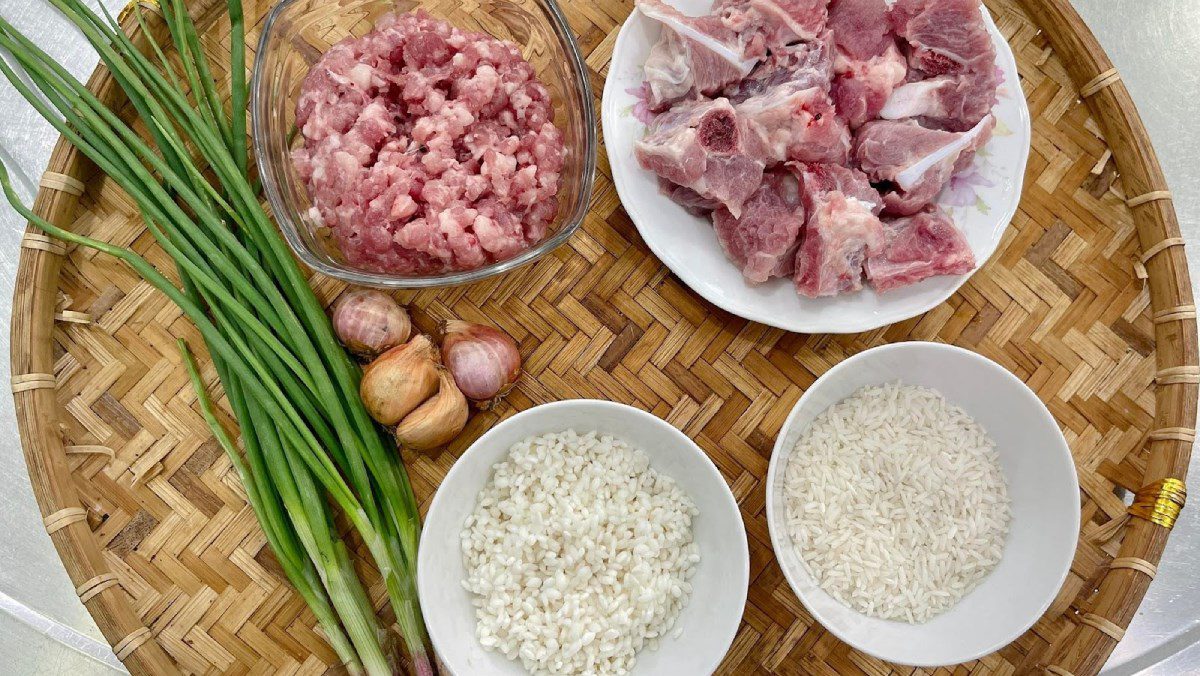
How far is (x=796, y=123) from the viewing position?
6.07 feet

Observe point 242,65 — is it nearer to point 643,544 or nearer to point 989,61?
point 643,544

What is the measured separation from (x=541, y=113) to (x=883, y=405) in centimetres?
102

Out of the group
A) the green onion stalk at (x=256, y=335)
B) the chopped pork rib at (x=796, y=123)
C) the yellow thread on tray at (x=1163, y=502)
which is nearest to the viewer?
the green onion stalk at (x=256, y=335)

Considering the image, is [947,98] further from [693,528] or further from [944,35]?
[693,528]

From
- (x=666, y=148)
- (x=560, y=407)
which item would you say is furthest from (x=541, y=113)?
(x=560, y=407)

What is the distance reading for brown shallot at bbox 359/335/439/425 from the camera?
5.89 ft

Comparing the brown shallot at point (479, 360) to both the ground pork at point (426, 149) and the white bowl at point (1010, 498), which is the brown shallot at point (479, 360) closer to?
the ground pork at point (426, 149)

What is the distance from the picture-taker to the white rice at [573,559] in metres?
1.77

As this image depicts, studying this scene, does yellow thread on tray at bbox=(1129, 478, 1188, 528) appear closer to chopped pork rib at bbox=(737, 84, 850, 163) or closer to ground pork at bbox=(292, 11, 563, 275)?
chopped pork rib at bbox=(737, 84, 850, 163)

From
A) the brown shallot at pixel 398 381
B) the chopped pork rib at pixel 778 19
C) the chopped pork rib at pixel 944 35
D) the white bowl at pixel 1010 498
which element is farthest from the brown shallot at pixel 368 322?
the chopped pork rib at pixel 944 35

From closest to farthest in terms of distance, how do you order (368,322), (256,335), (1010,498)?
1. (256,335)
2. (368,322)
3. (1010,498)

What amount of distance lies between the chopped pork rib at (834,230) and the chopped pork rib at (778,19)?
30 cm

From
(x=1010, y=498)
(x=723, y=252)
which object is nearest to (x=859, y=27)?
(x=723, y=252)

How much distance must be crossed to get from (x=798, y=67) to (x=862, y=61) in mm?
153
